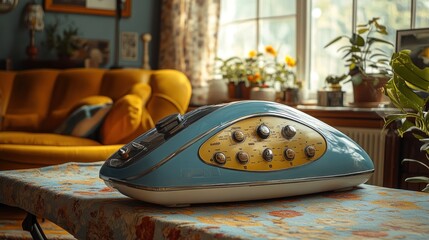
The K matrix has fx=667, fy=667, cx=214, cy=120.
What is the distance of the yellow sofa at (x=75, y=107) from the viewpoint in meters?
3.45

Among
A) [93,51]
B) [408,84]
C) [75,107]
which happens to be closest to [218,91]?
[75,107]

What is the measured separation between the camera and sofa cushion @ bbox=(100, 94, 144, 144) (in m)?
3.66

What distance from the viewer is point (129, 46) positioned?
525cm

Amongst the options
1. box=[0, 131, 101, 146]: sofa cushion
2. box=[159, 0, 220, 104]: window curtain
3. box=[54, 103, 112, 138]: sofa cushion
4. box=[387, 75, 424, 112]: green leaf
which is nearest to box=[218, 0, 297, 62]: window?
box=[159, 0, 220, 104]: window curtain

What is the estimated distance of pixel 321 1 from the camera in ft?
13.4

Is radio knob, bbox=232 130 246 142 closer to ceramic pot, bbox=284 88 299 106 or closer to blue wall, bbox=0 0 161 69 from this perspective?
ceramic pot, bbox=284 88 299 106

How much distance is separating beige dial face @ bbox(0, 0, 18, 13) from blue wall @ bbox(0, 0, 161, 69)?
3.5 inches

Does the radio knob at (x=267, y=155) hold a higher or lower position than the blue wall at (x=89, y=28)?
lower

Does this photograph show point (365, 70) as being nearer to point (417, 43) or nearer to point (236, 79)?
point (417, 43)

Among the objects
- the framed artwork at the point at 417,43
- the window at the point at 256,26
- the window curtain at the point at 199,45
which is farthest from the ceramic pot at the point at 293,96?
the window curtain at the point at 199,45

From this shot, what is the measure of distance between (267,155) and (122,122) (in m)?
2.71

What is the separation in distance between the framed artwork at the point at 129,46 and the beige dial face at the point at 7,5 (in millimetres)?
874

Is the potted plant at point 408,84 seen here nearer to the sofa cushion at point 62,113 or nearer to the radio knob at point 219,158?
the radio knob at point 219,158

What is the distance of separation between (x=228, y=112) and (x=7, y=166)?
2658 mm
